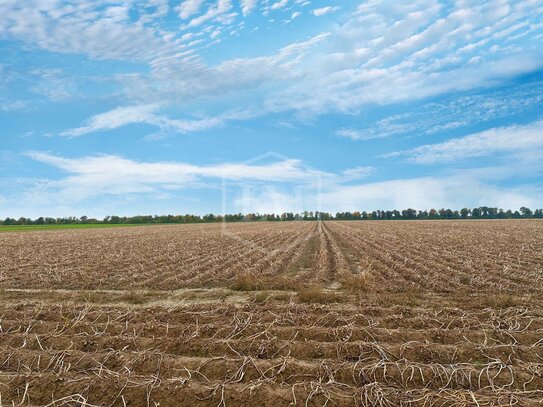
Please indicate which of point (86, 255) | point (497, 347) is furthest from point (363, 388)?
point (86, 255)

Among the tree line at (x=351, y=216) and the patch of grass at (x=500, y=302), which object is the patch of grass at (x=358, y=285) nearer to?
the patch of grass at (x=500, y=302)

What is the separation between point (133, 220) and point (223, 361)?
118773 mm

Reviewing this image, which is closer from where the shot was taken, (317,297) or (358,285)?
(317,297)

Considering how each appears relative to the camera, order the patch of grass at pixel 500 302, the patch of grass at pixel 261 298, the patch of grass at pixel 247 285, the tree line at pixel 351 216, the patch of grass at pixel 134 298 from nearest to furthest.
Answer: the patch of grass at pixel 500 302 < the patch of grass at pixel 261 298 < the patch of grass at pixel 134 298 < the patch of grass at pixel 247 285 < the tree line at pixel 351 216

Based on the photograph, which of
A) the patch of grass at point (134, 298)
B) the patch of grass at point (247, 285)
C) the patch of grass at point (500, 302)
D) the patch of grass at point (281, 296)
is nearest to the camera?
the patch of grass at point (500, 302)

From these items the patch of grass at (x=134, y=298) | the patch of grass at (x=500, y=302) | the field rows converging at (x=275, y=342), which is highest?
the patch of grass at (x=500, y=302)

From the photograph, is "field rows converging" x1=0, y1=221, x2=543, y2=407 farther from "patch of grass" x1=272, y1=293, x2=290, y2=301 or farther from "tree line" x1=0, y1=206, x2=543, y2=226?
"tree line" x1=0, y1=206, x2=543, y2=226

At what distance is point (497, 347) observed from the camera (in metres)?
5.79

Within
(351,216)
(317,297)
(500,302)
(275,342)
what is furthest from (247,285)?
(351,216)

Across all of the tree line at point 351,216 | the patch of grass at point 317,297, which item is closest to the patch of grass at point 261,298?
the patch of grass at point 317,297

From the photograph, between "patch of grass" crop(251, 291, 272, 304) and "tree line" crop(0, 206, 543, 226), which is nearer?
"patch of grass" crop(251, 291, 272, 304)

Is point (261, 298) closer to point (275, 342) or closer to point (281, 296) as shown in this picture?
point (281, 296)

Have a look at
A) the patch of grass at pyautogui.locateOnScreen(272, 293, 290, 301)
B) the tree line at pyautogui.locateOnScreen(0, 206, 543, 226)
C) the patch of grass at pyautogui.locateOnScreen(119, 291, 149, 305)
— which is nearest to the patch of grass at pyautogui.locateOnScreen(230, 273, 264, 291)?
the patch of grass at pyautogui.locateOnScreen(272, 293, 290, 301)

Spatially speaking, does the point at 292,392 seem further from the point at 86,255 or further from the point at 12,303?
the point at 86,255
